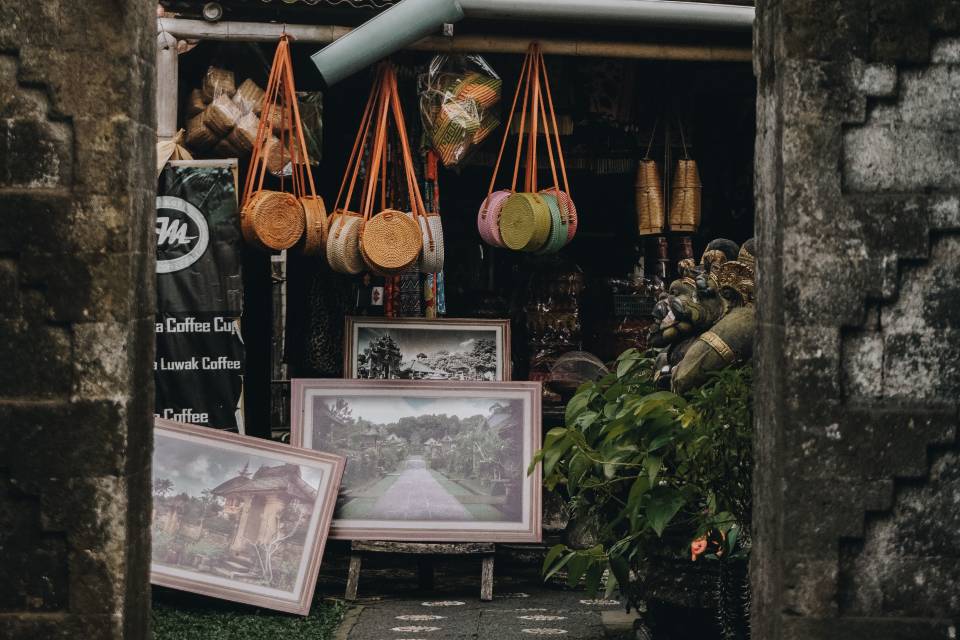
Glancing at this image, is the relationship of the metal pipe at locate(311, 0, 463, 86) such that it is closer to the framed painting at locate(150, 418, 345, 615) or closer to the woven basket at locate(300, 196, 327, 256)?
the woven basket at locate(300, 196, 327, 256)

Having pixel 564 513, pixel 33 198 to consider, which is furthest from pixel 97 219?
pixel 564 513

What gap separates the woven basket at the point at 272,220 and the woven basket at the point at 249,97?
81 cm

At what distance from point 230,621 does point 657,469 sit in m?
3.11

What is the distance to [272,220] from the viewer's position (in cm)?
888

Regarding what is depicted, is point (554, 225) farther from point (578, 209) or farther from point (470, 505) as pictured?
point (578, 209)

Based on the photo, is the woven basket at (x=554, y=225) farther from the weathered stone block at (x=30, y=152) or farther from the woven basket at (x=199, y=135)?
the weathered stone block at (x=30, y=152)

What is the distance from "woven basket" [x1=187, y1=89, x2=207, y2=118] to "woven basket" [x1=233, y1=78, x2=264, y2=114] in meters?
0.22

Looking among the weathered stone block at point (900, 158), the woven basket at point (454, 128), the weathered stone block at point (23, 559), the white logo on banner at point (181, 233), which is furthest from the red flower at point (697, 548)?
the white logo on banner at point (181, 233)

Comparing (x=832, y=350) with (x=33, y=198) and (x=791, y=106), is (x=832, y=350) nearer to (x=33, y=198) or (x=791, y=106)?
(x=791, y=106)

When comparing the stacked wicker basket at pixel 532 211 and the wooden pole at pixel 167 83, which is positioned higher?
the wooden pole at pixel 167 83

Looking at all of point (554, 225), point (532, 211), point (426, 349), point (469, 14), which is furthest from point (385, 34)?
point (426, 349)

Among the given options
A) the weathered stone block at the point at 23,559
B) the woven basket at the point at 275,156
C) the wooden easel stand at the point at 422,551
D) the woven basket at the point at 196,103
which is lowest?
the wooden easel stand at the point at 422,551

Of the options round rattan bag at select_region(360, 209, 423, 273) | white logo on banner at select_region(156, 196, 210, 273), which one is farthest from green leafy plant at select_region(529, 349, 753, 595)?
white logo on banner at select_region(156, 196, 210, 273)

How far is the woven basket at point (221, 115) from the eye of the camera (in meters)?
9.30
